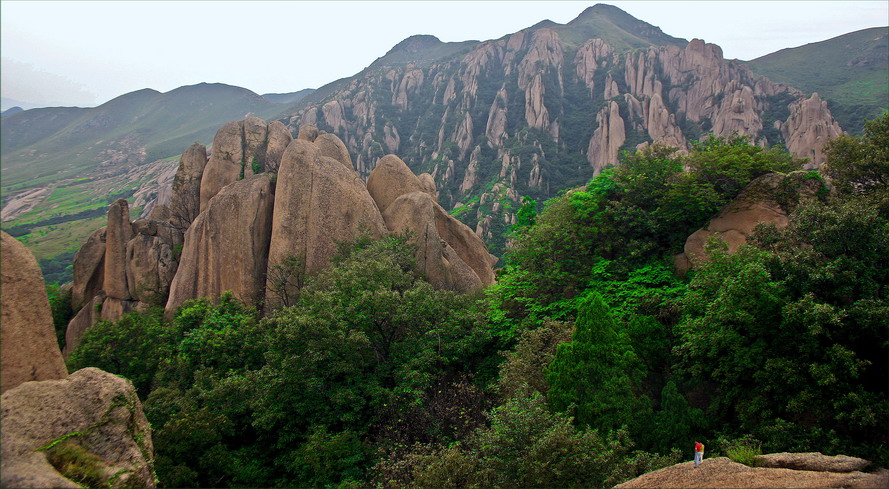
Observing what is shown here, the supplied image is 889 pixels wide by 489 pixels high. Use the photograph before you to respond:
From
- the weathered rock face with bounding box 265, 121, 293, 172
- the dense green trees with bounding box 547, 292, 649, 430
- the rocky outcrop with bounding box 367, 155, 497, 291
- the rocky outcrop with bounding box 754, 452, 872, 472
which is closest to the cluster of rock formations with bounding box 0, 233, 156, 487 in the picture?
the dense green trees with bounding box 547, 292, 649, 430

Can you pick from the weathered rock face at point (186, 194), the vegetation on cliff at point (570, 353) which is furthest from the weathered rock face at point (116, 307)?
the vegetation on cliff at point (570, 353)

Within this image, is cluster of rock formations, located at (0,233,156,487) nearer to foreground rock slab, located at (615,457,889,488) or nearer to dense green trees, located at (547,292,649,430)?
foreground rock slab, located at (615,457,889,488)

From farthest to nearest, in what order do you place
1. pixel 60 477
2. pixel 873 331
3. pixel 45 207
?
pixel 45 207 < pixel 873 331 < pixel 60 477

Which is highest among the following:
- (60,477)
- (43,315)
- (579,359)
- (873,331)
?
(43,315)

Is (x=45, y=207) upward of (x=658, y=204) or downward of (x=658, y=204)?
upward

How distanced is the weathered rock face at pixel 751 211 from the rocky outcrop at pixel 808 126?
78528mm

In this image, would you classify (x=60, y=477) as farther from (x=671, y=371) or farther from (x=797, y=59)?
(x=797, y=59)

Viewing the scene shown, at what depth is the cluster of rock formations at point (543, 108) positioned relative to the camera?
102375 mm

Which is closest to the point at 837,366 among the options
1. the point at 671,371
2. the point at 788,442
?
the point at 788,442

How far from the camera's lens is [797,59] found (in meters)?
156

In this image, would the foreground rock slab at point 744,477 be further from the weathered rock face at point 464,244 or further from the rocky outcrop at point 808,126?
the rocky outcrop at point 808,126

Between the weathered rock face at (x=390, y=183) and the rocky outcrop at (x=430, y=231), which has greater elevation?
the weathered rock face at (x=390, y=183)

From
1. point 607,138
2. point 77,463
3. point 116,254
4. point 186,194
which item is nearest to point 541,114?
point 607,138

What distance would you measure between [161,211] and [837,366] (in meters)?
40.3
